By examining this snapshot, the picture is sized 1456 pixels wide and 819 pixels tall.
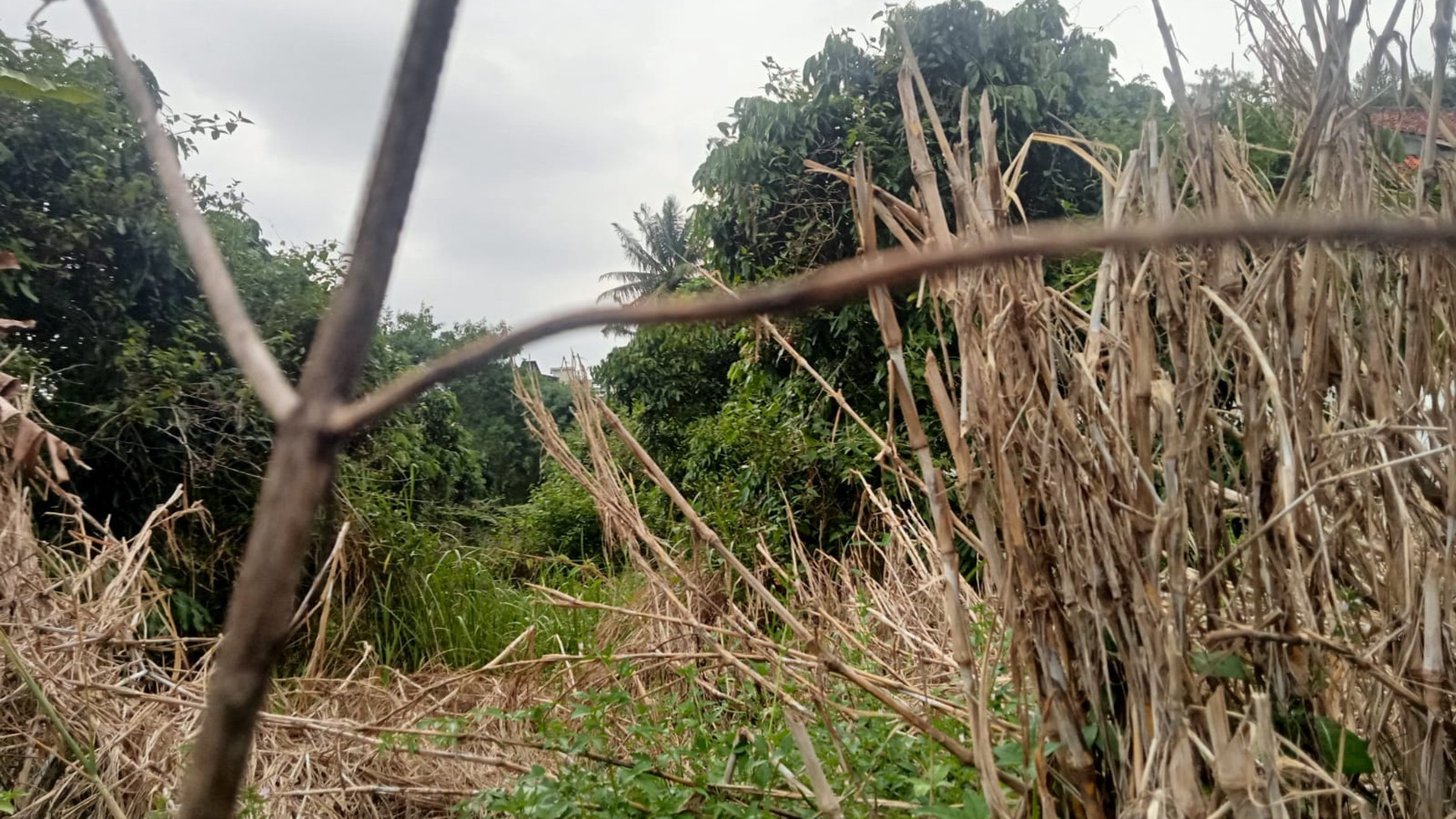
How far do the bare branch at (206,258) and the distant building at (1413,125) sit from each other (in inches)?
44.3

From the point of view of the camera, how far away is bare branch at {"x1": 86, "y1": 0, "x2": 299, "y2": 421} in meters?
0.21

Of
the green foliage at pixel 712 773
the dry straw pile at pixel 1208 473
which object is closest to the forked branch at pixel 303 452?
the dry straw pile at pixel 1208 473

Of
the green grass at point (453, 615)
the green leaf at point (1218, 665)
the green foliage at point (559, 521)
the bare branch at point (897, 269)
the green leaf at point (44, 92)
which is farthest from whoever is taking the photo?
the green foliage at point (559, 521)

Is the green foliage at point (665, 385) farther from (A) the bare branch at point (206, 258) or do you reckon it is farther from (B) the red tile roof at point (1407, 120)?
(A) the bare branch at point (206, 258)

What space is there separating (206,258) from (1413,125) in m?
1.31

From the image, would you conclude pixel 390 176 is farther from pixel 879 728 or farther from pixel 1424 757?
pixel 879 728

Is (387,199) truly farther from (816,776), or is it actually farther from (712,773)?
(712,773)

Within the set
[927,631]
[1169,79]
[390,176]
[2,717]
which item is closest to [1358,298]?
[1169,79]

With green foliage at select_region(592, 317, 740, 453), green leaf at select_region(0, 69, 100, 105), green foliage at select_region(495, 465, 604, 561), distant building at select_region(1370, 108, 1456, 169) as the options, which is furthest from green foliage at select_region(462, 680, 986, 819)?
green foliage at select_region(592, 317, 740, 453)

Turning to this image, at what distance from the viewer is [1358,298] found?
0.96 meters

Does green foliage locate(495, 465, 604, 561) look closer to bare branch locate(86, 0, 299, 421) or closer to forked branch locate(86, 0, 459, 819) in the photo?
bare branch locate(86, 0, 299, 421)

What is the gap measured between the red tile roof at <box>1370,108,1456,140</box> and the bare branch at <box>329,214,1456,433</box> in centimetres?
108

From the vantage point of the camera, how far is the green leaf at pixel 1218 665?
31.2 inches

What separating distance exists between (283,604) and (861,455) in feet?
14.8
